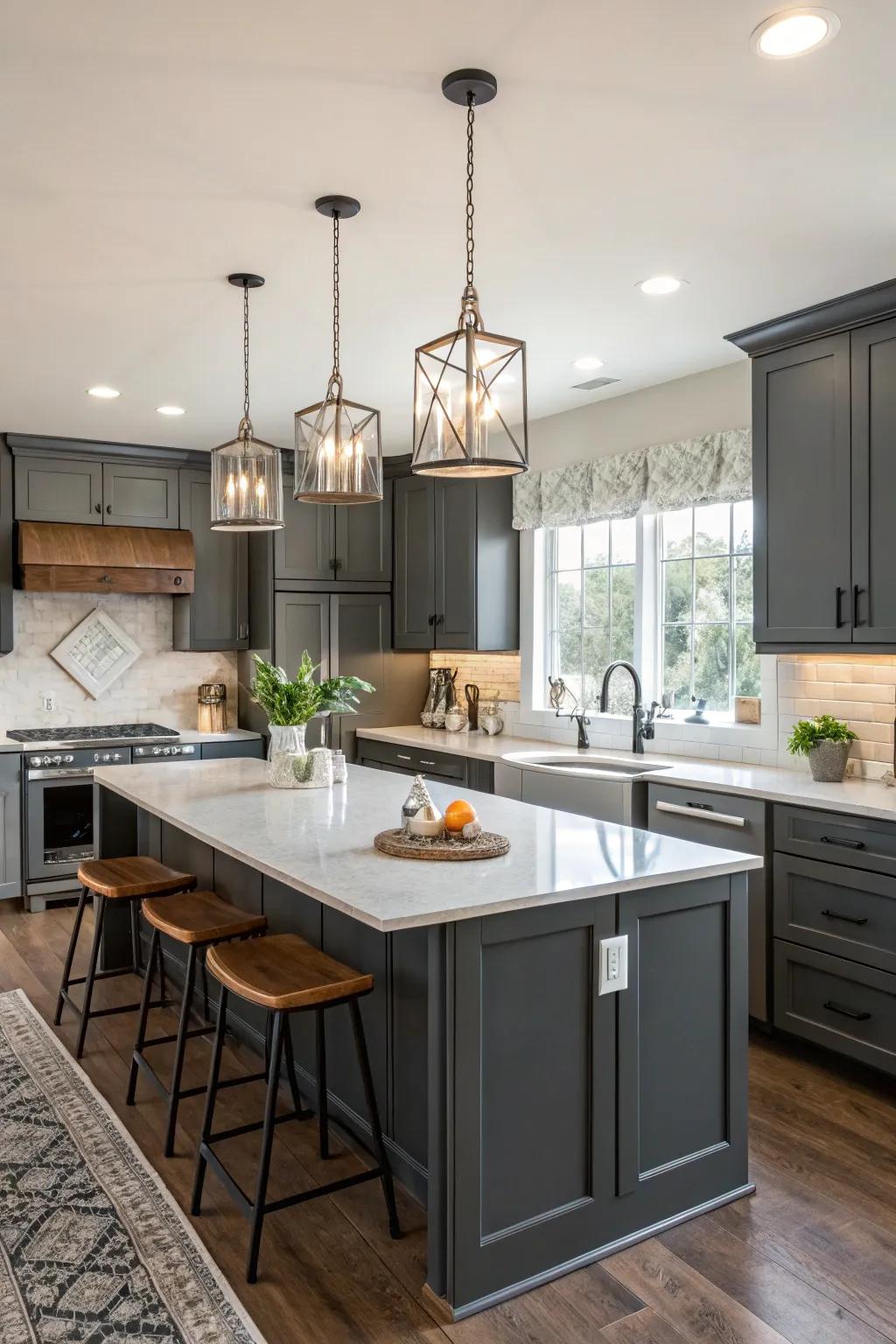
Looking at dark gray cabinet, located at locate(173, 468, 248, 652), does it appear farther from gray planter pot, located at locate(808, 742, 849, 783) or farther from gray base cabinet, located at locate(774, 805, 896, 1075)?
gray base cabinet, located at locate(774, 805, 896, 1075)

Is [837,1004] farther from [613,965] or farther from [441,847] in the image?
[441,847]

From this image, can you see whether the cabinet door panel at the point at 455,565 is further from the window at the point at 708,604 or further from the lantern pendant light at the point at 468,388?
the lantern pendant light at the point at 468,388

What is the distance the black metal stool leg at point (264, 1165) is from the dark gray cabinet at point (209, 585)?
433 centimetres

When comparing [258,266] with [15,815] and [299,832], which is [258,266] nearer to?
[299,832]

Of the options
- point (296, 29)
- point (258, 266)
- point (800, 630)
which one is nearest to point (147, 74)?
point (296, 29)

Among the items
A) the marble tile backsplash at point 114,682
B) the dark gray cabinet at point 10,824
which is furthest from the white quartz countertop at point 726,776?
the dark gray cabinet at point 10,824

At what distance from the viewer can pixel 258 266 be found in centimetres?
321

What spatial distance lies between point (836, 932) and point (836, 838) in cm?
32

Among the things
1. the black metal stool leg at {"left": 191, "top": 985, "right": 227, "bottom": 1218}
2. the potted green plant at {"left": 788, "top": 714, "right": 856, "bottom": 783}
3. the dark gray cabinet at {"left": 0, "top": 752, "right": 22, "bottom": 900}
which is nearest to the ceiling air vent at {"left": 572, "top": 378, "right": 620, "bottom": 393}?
the potted green plant at {"left": 788, "top": 714, "right": 856, "bottom": 783}

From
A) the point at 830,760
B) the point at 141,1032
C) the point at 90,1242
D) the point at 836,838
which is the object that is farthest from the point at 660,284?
the point at 90,1242

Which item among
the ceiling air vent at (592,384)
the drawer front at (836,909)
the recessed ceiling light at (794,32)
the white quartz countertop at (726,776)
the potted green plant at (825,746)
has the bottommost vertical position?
the drawer front at (836,909)

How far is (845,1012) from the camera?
3.31 meters

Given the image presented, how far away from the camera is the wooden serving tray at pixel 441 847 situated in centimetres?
253

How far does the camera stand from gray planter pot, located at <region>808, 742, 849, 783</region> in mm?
3746
